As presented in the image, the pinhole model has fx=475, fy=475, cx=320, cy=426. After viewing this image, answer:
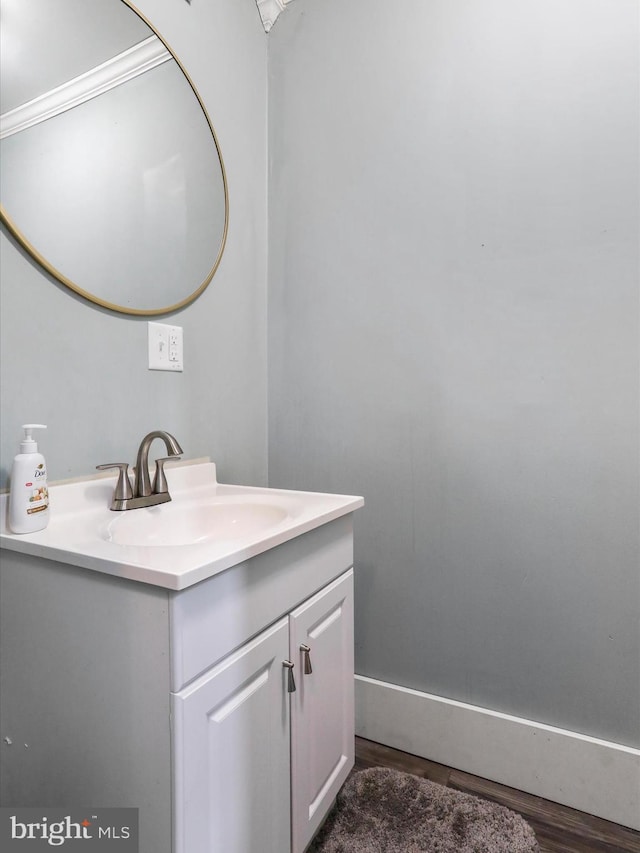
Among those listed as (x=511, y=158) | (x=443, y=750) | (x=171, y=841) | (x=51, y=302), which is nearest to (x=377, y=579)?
(x=443, y=750)

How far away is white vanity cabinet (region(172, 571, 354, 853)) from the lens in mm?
666

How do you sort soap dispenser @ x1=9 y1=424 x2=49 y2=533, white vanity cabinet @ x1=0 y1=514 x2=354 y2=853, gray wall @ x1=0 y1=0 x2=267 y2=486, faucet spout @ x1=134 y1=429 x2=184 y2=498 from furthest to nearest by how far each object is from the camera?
1. faucet spout @ x1=134 y1=429 x2=184 y2=498
2. gray wall @ x1=0 y1=0 x2=267 y2=486
3. soap dispenser @ x1=9 y1=424 x2=49 y2=533
4. white vanity cabinet @ x1=0 y1=514 x2=354 y2=853

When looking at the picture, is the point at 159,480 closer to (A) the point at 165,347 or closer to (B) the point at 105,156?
(A) the point at 165,347

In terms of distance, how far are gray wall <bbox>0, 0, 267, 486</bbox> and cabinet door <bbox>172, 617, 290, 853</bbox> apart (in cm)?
55

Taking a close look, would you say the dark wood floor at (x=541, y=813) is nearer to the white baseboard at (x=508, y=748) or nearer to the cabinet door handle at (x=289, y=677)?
the white baseboard at (x=508, y=748)

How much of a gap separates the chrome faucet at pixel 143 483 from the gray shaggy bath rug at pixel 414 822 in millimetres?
867

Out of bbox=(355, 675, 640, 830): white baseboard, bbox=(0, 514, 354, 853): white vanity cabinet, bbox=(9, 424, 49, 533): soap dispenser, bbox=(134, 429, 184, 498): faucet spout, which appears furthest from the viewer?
bbox=(355, 675, 640, 830): white baseboard

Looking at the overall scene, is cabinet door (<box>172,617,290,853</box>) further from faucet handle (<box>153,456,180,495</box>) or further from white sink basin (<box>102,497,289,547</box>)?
faucet handle (<box>153,456,180,495</box>)

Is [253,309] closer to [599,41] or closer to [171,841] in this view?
[599,41]

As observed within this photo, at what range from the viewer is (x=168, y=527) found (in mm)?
1039

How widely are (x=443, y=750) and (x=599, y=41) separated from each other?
6.25ft

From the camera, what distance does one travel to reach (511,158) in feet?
4.13

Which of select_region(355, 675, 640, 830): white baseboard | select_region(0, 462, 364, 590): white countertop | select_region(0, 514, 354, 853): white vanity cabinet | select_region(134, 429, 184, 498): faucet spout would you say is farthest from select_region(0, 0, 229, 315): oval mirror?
select_region(355, 675, 640, 830): white baseboard

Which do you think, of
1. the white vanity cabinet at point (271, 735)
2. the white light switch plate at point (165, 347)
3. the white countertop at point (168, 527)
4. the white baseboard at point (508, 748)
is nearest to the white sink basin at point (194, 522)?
the white countertop at point (168, 527)
